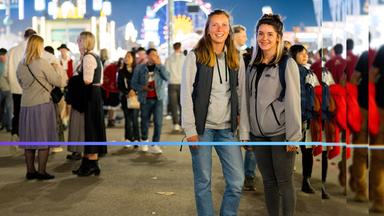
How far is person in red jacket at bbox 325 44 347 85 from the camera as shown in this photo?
15.9 ft

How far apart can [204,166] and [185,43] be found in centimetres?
1635

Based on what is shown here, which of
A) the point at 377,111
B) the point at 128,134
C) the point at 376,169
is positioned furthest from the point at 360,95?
the point at 128,134

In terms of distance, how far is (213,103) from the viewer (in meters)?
4.48

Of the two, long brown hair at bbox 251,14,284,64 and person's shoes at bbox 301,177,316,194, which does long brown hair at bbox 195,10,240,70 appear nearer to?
long brown hair at bbox 251,14,284,64

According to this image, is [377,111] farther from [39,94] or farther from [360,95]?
[39,94]

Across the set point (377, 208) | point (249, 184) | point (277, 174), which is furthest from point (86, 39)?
point (377, 208)

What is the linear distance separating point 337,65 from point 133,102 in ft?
16.4

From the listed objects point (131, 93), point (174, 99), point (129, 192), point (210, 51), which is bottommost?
point (129, 192)

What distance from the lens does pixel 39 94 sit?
7.11 meters

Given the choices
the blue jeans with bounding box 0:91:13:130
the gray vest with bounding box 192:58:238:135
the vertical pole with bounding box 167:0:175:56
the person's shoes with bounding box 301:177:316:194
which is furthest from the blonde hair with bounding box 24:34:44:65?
the vertical pole with bounding box 167:0:175:56

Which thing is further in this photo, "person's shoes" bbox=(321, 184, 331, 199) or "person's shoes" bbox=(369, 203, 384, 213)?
"person's shoes" bbox=(321, 184, 331, 199)

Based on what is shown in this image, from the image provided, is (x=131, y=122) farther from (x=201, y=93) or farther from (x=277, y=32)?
(x=277, y=32)

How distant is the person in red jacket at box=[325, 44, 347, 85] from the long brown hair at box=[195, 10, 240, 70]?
0.89 meters

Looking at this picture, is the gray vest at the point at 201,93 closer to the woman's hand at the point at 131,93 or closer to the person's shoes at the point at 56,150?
the woman's hand at the point at 131,93
